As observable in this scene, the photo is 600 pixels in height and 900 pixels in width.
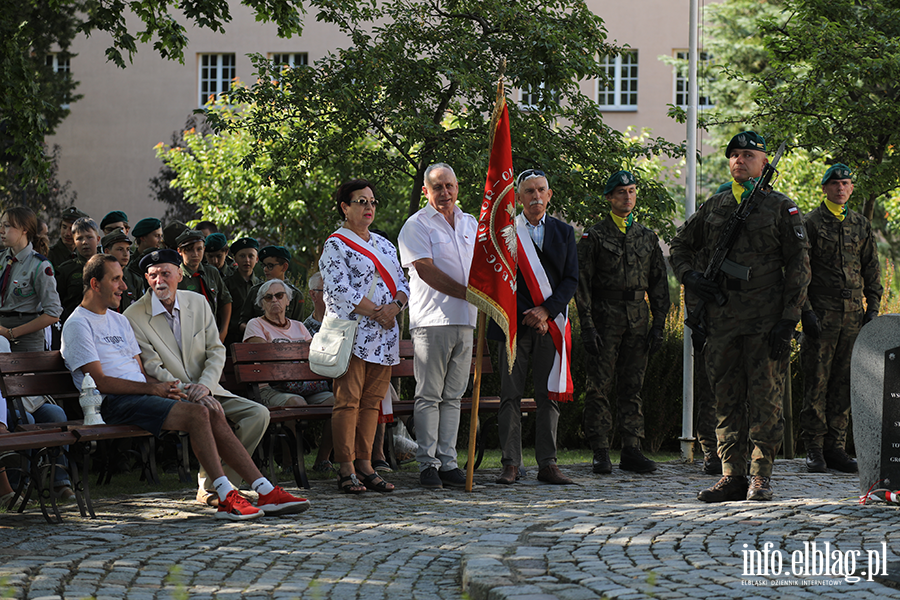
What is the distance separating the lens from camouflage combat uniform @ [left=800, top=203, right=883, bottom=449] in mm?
8656

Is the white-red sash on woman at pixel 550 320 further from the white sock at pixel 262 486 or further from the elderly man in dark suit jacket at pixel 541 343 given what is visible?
the white sock at pixel 262 486

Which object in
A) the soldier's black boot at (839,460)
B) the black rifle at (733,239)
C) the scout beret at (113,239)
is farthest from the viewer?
the scout beret at (113,239)

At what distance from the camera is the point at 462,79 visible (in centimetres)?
1051

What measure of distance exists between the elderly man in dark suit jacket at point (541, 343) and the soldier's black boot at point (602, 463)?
0.48 m

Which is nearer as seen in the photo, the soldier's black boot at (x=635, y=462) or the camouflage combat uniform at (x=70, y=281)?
the soldier's black boot at (x=635, y=462)

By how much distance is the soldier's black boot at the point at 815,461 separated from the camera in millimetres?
8688

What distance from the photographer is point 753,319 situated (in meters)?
6.73

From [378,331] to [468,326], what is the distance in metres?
0.71

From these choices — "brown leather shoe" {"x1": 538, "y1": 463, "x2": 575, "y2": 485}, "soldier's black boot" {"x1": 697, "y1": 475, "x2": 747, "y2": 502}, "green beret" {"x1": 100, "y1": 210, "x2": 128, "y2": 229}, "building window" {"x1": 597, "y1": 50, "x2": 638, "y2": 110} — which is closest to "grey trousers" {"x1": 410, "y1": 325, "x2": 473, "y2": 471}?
"brown leather shoe" {"x1": 538, "y1": 463, "x2": 575, "y2": 485}

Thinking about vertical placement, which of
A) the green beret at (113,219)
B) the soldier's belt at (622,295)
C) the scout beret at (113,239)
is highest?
the green beret at (113,219)

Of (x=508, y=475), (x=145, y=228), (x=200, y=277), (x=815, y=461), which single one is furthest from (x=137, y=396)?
(x=815, y=461)

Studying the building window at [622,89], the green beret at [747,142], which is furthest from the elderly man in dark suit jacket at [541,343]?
the building window at [622,89]

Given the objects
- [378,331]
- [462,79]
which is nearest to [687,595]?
[378,331]

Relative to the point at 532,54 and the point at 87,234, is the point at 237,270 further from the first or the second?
the point at 532,54
